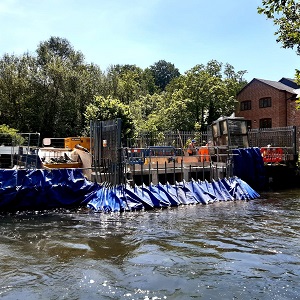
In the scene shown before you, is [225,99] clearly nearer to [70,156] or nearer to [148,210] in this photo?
[70,156]

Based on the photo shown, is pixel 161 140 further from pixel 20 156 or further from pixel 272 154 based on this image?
pixel 20 156

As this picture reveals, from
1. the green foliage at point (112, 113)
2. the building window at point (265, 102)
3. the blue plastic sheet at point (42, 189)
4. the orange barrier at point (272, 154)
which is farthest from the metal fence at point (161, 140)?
the building window at point (265, 102)

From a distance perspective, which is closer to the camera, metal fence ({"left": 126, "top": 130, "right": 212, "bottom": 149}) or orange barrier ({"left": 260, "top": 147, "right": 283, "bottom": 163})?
orange barrier ({"left": 260, "top": 147, "right": 283, "bottom": 163})

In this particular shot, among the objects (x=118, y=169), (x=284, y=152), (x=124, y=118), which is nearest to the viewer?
(x=118, y=169)

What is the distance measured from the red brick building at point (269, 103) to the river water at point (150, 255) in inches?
986

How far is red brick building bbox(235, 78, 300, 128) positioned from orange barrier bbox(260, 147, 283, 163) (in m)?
12.5

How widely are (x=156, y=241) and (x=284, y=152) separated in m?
17.1

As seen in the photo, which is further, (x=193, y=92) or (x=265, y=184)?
(x=193, y=92)

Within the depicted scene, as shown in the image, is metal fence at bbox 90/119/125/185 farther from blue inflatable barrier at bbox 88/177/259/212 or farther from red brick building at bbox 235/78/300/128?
red brick building at bbox 235/78/300/128

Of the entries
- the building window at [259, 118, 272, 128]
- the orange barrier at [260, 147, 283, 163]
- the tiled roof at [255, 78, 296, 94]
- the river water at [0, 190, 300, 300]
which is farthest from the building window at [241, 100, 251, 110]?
the river water at [0, 190, 300, 300]

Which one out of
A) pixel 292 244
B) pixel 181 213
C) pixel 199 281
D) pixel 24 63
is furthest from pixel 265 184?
pixel 24 63

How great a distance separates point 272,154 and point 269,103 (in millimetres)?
15541

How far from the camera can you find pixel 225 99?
121 ft

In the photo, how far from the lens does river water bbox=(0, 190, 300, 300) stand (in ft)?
19.6
